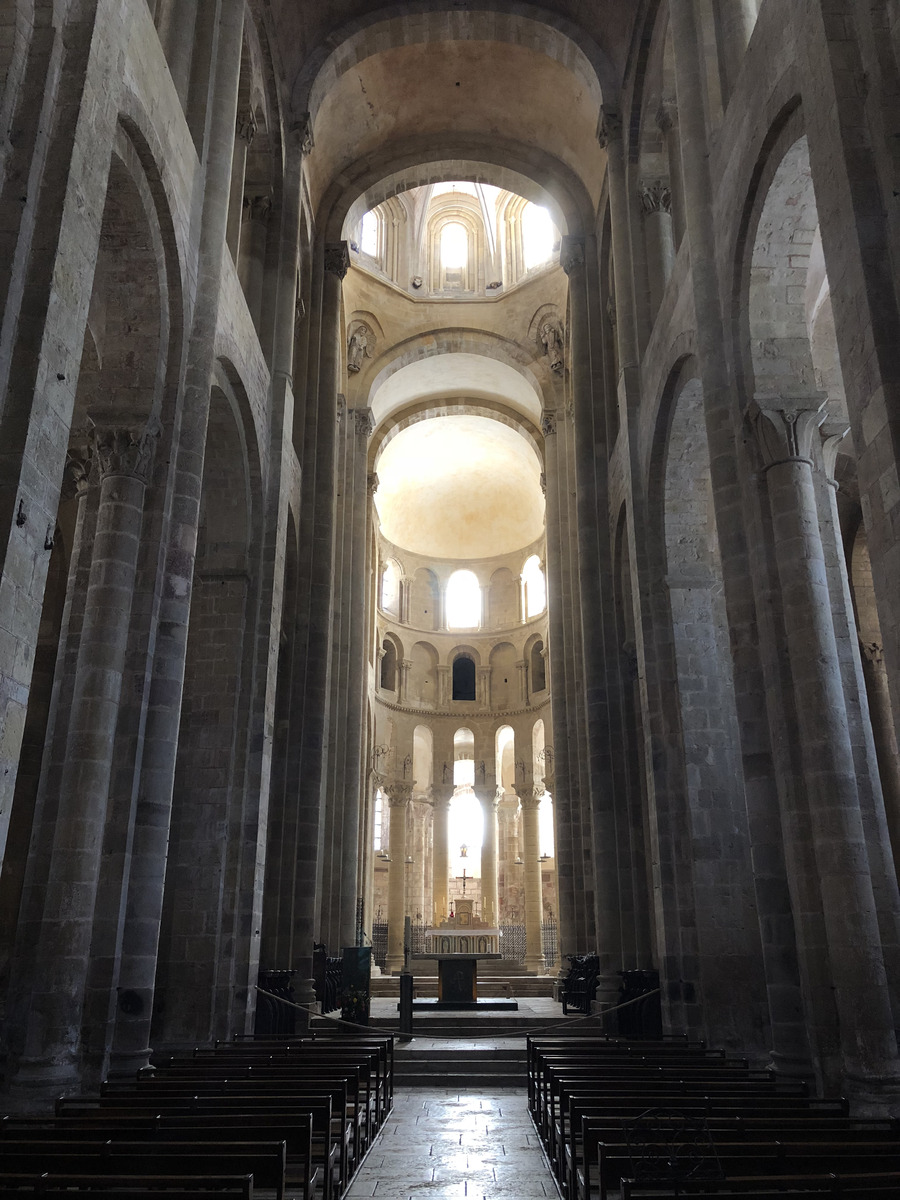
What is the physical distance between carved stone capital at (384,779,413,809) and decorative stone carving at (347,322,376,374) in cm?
1562

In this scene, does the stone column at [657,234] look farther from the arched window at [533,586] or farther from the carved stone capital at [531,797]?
the carved stone capital at [531,797]

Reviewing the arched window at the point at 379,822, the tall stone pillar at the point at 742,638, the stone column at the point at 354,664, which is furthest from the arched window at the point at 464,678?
the tall stone pillar at the point at 742,638

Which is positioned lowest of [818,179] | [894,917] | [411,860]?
[894,917]

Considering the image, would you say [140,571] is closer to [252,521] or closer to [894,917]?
[252,521]

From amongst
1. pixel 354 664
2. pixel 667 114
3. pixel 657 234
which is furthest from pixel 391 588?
pixel 667 114

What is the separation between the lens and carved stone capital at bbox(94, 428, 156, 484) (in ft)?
33.2

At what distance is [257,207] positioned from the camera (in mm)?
16766

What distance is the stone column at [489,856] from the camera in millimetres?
34500

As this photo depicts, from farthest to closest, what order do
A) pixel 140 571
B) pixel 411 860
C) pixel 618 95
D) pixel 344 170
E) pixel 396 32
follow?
pixel 411 860 → pixel 344 170 → pixel 396 32 → pixel 618 95 → pixel 140 571

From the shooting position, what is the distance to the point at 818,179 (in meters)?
7.84

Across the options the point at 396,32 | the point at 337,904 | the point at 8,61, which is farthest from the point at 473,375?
the point at 8,61

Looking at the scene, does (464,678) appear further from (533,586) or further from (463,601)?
(533,586)

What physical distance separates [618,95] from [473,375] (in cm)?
1299

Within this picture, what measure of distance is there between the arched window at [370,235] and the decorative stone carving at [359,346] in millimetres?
2690
